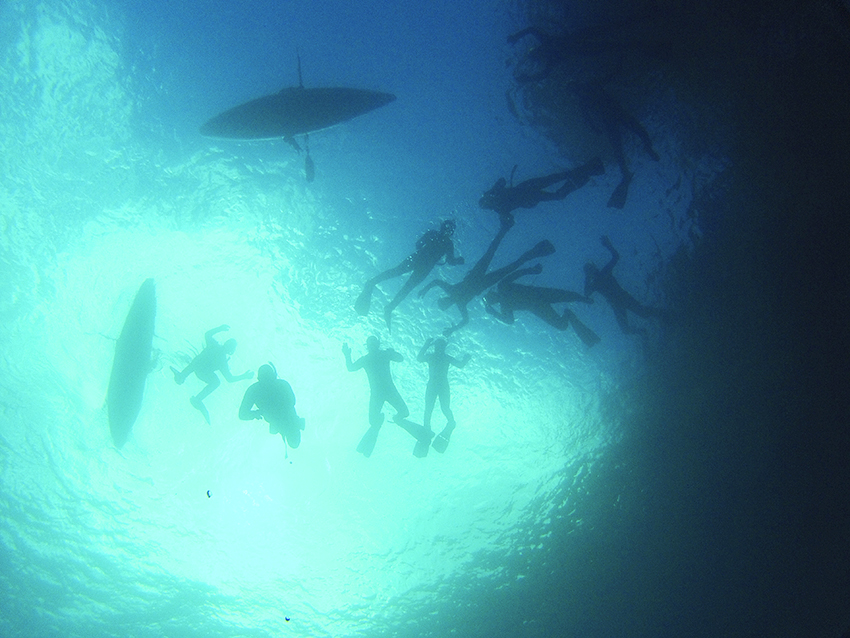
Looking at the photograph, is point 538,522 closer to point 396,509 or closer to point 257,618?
point 396,509

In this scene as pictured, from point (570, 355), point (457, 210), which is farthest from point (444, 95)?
point (570, 355)

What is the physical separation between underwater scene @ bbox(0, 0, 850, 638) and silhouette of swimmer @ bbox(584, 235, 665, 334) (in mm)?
64

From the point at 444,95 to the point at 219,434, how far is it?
1078 centimetres

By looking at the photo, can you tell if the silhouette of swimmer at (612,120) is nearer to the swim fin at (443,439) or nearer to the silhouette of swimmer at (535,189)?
the silhouette of swimmer at (535,189)

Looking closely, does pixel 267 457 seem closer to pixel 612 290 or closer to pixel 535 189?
pixel 612 290

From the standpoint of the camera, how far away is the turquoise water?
8219 mm

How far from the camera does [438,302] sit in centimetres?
862

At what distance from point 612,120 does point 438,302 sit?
4410 mm

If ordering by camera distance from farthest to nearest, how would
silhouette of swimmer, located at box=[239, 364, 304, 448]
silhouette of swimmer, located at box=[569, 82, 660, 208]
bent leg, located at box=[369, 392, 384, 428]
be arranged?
1. bent leg, located at box=[369, 392, 384, 428]
2. silhouette of swimmer, located at box=[239, 364, 304, 448]
3. silhouette of swimmer, located at box=[569, 82, 660, 208]

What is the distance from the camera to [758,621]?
49.1 ft

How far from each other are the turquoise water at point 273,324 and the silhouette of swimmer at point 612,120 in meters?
0.62

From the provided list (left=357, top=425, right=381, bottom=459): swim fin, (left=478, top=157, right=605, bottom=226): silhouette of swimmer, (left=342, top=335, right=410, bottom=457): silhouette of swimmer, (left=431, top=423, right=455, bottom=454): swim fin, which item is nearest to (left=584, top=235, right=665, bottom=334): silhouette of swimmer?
(left=478, top=157, right=605, bottom=226): silhouette of swimmer

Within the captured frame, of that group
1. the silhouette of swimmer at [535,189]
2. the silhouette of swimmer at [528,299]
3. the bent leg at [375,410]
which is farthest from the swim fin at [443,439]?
the silhouette of swimmer at [535,189]

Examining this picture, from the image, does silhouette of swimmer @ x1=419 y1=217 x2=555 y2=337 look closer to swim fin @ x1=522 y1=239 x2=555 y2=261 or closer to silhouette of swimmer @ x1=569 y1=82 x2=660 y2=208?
swim fin @ x1=522 y1=239 x2=555 y2=261
